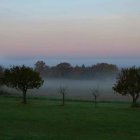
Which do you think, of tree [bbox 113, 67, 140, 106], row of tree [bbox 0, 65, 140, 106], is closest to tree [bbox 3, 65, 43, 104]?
row of tree [bbox 0, 65, 140, 106]

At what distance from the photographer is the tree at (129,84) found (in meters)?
86.0

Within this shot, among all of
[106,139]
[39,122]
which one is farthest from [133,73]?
[106,139]

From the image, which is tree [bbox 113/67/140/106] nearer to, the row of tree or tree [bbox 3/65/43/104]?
the row of tree

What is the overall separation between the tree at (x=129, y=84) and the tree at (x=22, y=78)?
1565 centimetres

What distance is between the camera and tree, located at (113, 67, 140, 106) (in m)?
86.0

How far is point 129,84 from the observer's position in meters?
87.1

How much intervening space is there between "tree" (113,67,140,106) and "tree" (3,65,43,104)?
15.7 m

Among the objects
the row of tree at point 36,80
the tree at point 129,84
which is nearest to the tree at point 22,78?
the row of tree at point 36,80

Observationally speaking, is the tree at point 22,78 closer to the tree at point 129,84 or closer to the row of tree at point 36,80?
the row of tree at point 36,80

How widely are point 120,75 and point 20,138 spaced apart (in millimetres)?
60674

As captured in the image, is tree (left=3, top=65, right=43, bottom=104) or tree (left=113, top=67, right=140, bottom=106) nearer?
tree (left=113, top=67, right=140, bottom=106)

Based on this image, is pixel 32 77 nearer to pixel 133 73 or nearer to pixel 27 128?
pixel 133 73

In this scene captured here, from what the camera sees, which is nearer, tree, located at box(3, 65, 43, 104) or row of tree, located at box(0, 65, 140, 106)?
row of tree, located at box(0, 65, 140, 106)

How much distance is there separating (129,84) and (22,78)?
20288 millimetres
